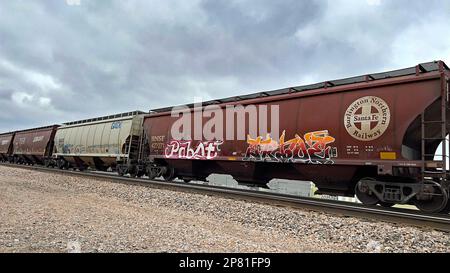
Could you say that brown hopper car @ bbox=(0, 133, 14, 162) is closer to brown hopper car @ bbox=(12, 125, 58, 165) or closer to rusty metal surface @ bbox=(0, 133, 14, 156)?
rusty metal surface @ bbox=(0, 133, 14, 156)

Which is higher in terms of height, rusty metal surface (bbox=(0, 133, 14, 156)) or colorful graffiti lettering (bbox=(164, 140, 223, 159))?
rusty metal surface (bbox=(0, 133, 14, 156))

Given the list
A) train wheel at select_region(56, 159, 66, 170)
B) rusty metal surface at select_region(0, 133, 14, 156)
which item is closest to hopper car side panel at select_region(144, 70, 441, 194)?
train wheel at select_region(56, 159, 66, 170)

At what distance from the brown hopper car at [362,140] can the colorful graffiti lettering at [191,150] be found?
385mm

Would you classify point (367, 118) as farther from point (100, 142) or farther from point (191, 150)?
point (100, 142)

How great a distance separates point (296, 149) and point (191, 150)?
5204mm

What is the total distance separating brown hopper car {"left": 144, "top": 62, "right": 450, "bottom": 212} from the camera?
8.41 metres

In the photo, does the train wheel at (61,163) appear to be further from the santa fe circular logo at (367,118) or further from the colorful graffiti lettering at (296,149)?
the santa fe circular logo at (367,118)

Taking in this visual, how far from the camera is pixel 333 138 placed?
32.6ft

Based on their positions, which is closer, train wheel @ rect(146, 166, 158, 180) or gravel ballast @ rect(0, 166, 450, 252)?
gravel ballast @ rect(0, 166, 450, 252)

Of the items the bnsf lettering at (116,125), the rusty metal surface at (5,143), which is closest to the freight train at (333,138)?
the bnsf lettering at (116,125)

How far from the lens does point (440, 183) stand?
8148mm

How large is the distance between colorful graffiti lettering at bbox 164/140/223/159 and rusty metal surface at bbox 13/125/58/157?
1708cm
